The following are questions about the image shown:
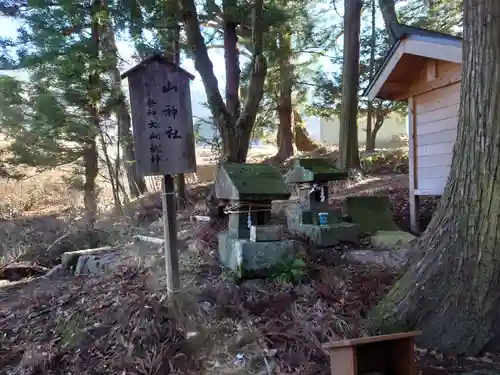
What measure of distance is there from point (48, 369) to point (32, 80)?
9421mm

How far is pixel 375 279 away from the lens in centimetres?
409

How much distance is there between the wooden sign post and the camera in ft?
12.2

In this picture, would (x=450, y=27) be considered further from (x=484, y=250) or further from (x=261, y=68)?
(x=484, y=250)

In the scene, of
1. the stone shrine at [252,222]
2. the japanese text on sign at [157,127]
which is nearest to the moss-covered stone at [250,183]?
the stone shrine at [252,222]

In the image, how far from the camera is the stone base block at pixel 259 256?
13.6 ft

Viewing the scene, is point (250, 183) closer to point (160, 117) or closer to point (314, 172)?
point (160, 117)

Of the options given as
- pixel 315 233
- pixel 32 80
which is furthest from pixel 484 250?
pixel 32 80

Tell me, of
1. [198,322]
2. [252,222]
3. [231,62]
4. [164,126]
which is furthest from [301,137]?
[198,322]

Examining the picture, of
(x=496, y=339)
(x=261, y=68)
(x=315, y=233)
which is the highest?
(x=261, y=68)

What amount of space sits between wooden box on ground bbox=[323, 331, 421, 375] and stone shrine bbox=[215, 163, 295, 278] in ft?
6.01

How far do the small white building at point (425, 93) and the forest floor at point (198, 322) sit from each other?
2.43m

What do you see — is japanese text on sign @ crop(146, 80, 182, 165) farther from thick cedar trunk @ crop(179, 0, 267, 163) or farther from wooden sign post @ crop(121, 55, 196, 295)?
thick cedar trunk @ crop(179, 0, 267, 163)

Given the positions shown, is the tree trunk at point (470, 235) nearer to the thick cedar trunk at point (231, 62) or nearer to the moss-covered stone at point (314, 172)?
the moss-covered stone at point (314, 172)

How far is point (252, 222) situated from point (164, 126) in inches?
56.7
